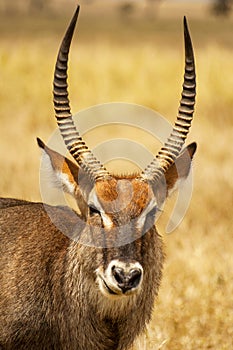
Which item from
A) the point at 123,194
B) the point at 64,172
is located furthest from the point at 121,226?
the point at 64,172

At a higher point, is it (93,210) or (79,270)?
(93,210)

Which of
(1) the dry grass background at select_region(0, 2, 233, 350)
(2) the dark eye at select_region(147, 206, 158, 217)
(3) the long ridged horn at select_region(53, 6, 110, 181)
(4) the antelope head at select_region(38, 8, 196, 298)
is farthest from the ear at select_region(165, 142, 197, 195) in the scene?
(1) the dry grass background at select_region(0, 2, 233, 350)

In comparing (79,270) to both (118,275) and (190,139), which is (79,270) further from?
(190,139)

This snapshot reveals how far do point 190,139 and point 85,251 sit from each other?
8916 millimetres

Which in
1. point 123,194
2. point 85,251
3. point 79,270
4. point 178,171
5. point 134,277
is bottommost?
point 79,270

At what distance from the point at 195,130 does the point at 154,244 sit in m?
9.47

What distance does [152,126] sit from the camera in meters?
15.3

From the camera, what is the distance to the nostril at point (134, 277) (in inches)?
189

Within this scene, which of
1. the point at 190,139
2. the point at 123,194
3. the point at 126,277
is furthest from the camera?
the point at 190,139

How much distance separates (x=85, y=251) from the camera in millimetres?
5379

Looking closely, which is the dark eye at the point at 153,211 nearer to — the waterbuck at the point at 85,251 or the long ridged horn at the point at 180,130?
the waterbuck at the point at 85,251

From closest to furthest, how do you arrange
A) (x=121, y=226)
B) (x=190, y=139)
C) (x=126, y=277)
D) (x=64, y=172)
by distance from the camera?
(x=126, y=277), (x=121, y=226), (x=64, y=172), (x=190, y=139)

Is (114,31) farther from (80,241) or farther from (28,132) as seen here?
(80,241)

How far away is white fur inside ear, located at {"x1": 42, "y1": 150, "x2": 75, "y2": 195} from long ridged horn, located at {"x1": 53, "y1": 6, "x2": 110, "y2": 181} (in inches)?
6.2
